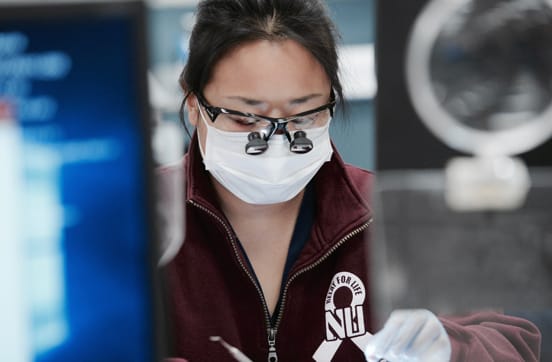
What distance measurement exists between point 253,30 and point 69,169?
0.64 metres

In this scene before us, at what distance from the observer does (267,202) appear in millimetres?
1321

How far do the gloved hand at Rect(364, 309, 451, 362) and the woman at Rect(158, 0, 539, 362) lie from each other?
294 millimetres

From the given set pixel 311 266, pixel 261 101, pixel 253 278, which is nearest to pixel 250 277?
pixel 253 278

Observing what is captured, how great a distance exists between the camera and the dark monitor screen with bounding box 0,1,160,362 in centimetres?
69

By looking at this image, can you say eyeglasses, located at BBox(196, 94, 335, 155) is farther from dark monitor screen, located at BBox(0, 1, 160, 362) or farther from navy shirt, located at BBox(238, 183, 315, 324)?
dark monitor screen, located at BBox(0, 1, 160, 362)

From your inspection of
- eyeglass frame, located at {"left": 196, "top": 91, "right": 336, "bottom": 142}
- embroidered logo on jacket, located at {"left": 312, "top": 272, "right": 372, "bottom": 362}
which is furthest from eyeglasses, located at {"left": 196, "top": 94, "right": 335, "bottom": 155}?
embroidered logo on jacket, located at {"left": 312, "top": 272, "right": 372, "bottom": 362}

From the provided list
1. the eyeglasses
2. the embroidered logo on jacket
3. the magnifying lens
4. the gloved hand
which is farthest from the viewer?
the embroidered logo on jacket

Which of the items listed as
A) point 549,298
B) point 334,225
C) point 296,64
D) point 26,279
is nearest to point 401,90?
point 549,298

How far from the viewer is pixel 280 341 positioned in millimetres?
1312

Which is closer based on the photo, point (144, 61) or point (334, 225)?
point (144, 61)

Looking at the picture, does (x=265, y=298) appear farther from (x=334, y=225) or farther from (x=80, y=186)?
(x=80, y=186)

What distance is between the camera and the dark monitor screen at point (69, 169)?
0.69m

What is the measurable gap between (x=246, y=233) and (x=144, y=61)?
75cm

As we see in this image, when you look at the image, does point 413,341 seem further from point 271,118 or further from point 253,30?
point 253,30
